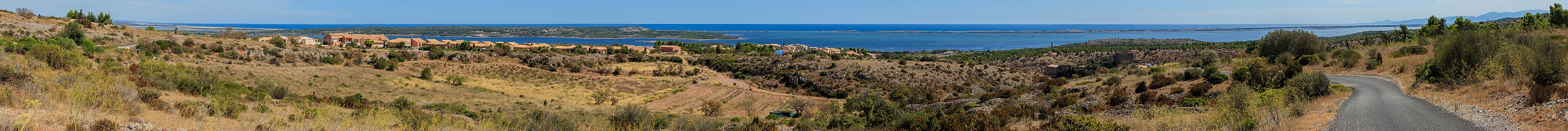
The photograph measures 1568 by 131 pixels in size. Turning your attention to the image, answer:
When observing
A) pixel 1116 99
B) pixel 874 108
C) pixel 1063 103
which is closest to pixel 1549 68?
pixel 1116 99

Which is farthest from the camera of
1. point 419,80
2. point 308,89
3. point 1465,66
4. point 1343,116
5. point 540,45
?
point 540,45

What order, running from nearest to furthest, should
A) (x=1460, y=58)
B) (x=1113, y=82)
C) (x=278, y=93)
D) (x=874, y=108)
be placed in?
(x=1460, y=58) < (x=278, y=93) < (x=874, y=108) < (x=1113, y=82)

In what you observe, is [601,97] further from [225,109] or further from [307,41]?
[307,41]

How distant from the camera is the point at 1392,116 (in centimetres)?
1207

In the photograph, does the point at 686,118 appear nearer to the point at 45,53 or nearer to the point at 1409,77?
the point at 45,53

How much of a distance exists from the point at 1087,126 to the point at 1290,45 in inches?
1008

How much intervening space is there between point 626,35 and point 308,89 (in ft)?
579

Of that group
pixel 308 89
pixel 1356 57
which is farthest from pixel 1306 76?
pixel 308 89

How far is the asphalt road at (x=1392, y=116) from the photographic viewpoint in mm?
11078

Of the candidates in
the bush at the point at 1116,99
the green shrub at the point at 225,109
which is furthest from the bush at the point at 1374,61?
the green shrub at the point at 225,109

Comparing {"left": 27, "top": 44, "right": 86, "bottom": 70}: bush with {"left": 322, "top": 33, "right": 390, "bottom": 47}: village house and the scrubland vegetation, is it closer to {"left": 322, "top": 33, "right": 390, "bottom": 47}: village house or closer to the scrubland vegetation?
the scrubland vegetation

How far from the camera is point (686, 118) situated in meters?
21.2

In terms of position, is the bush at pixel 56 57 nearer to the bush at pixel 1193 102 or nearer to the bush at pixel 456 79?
the bush at pixel 456 79

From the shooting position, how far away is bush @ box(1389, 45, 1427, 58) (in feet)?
84.3
